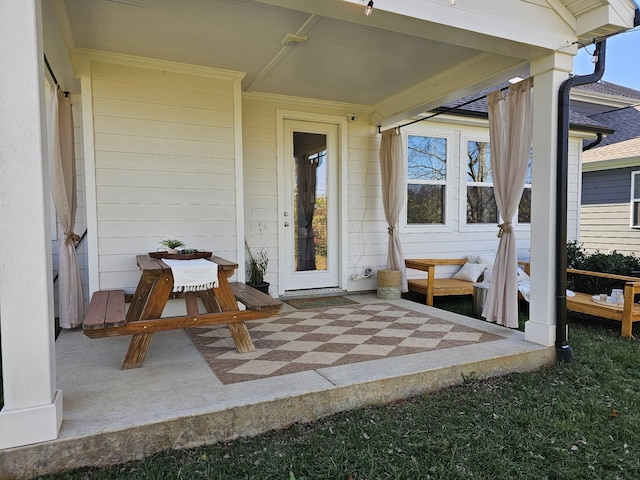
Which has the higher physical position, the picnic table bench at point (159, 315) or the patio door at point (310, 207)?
the patio door at point (310, 207)

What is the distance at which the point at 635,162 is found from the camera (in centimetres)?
856

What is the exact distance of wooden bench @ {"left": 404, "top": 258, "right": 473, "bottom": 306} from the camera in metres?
5.08

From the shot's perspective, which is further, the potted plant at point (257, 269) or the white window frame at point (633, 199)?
the white window frame at point (633, 199)

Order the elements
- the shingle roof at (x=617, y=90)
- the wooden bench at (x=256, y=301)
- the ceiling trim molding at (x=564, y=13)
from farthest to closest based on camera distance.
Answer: the shingle roof at (x=617, y=90), the ceiling trim molding at (x=564, y=13), the wooden bench at (x=256, y=301)

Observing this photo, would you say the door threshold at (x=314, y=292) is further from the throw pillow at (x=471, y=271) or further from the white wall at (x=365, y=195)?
the throw pillow at (x=471, y=271)

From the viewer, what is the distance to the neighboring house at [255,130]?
5.85ft

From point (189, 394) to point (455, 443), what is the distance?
1446 millimetres

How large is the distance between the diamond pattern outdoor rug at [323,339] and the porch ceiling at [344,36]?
2.27 m

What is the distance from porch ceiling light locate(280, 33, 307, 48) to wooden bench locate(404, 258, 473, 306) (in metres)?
3.00

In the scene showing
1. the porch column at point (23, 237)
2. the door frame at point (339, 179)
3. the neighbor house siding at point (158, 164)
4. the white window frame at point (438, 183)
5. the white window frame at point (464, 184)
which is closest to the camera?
the porch column at point (23, 237)

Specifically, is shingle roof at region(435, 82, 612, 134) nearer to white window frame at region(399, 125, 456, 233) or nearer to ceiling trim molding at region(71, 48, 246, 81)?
white window frame at region(399, 125, 456, 233)

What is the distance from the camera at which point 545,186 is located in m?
3.19

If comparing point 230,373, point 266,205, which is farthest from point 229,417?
point 266,205

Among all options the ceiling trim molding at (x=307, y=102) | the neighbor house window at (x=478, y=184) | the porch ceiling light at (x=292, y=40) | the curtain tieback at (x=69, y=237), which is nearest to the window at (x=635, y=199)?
the neighbor house window at (x=478, y=184)
